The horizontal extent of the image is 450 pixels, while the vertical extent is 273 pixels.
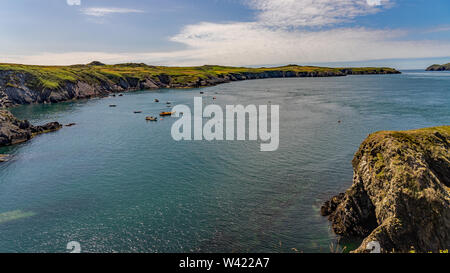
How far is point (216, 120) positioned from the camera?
102 m

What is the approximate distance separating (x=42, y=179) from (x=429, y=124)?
3975 inches

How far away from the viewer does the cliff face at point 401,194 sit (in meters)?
24.3

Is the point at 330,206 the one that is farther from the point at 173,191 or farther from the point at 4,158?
the point at 4,158

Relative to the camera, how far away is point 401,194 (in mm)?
25594

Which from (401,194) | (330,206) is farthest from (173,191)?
(401,194)

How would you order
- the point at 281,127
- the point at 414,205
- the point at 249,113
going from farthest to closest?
the point at 249,113 → the point at 281,127 → the point at 414,205

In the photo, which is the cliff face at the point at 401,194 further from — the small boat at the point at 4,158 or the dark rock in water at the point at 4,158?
the small boat at the point at 4,158

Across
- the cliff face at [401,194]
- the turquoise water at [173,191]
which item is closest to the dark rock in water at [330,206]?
the turquoise water at [173,191]

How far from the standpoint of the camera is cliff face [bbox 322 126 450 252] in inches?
956

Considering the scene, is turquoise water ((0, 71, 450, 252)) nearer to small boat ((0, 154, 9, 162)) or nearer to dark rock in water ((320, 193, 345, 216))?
dark rock in water ((320, 193, 345, 216))
